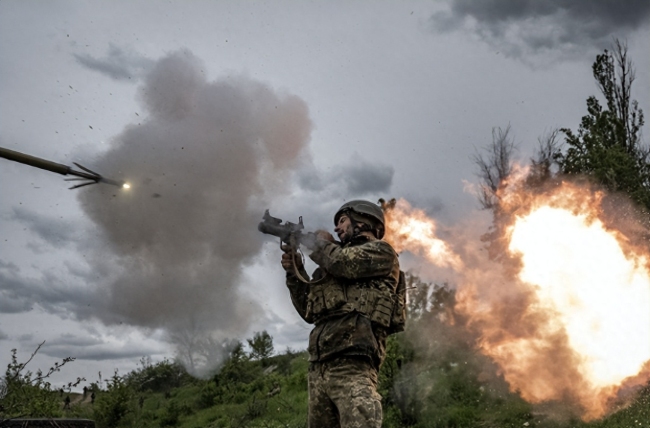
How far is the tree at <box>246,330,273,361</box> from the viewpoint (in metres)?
25.8

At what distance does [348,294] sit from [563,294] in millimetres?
7608

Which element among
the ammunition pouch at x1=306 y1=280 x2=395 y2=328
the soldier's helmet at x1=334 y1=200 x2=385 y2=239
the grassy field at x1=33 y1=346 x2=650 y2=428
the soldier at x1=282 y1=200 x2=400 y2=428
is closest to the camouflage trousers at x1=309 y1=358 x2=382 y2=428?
the soldier at x1=282 y1=200 x2=400 y2=428

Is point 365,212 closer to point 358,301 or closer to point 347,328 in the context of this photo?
point 358,301

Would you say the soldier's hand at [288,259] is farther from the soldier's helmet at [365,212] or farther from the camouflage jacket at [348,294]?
the soldier's helmet at [365,212]

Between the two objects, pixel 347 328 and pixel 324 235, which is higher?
pixel 324 235

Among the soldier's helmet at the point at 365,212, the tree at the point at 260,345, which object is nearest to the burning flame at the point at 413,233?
the soldier's helmet at the point at 365,212

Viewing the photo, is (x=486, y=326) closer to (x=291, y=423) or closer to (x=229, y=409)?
(x=291, y=423)

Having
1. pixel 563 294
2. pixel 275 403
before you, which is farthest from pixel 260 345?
pixel 563 294

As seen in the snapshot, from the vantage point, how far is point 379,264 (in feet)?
18.4

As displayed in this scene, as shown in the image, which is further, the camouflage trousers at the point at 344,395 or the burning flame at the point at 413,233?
the burning flame at the point at 413,233

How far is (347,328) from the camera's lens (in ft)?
17.8

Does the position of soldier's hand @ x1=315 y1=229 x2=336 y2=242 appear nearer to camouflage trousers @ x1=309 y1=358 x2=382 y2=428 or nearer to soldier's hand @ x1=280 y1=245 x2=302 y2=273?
soldier's hand @ x1=280 y1=245 x2=302 y2=273

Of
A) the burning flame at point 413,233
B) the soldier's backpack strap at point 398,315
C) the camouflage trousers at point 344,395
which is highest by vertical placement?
the burning flame at point 413,233

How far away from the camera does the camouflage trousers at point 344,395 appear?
5.10m
